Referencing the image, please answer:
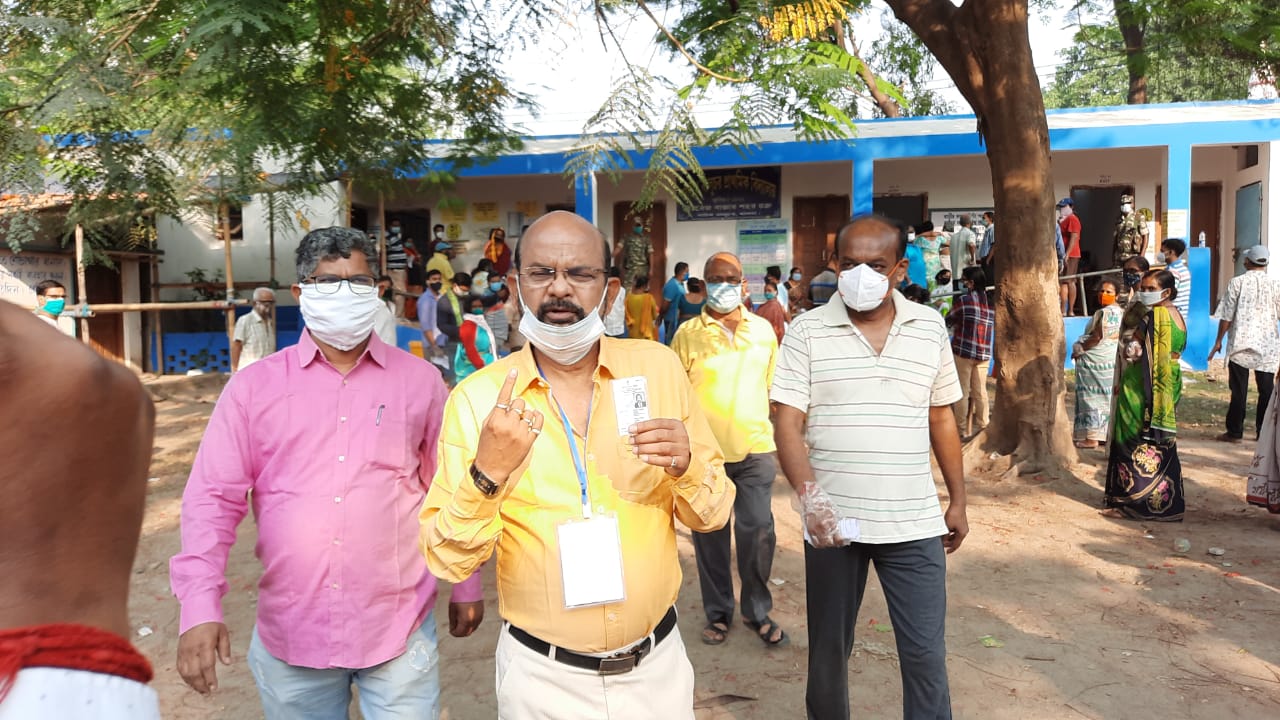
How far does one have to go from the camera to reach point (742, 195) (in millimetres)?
15875

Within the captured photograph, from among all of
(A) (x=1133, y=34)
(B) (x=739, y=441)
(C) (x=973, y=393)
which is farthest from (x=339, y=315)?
(A) (x=1133, y=34)

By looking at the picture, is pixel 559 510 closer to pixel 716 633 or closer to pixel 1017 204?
pixel 716 633

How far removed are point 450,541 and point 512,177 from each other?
1499 cm

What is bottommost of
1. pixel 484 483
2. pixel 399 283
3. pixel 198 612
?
pixel 198 612

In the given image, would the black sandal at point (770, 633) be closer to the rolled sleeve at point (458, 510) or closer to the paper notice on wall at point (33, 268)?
the rolled sleeve at point (458, 510)

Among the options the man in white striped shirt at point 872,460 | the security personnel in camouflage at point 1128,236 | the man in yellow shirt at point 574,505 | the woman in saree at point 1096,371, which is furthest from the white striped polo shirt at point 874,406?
the security personnel in camouflage at point 1128,236

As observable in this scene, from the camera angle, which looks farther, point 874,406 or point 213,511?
point 874,406

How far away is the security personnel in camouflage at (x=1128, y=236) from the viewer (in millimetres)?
13438

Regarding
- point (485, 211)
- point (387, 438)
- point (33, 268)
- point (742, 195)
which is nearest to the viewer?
point (387, 438)

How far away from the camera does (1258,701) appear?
3.82 m

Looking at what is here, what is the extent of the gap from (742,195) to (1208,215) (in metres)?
8.71

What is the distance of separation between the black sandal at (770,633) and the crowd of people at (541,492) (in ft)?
4.64

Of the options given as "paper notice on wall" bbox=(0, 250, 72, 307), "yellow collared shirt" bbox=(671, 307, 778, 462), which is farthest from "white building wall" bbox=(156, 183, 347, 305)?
"yellow collared shirt" bbox=(671, 307, 778, 462)

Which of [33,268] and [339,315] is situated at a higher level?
[33,268]
